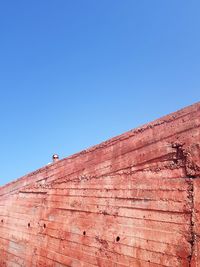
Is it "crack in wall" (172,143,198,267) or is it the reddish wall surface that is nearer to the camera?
"crack in wall" (172,143,198,267)

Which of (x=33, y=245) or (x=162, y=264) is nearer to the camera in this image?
(x=162, y=264)

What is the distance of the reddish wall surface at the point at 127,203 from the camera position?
3.41m

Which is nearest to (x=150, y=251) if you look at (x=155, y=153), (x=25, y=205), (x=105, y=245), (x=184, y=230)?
(x=184, y=230)

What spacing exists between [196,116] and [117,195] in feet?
5.44

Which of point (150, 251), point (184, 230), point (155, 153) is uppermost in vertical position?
point (155, 153)

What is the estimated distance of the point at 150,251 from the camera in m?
3.55

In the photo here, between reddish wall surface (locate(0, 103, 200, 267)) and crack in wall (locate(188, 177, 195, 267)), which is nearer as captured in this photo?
crack in wall (locate(188, 177, 195, 267))

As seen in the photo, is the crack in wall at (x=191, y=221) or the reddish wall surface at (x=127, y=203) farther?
the reddish wall surface at (x=127, y=203)

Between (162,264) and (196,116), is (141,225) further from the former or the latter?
(196,116)

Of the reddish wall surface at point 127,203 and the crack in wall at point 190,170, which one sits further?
the reddish wall surface at point 127,203

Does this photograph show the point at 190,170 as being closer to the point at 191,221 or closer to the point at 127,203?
the point at 191,221

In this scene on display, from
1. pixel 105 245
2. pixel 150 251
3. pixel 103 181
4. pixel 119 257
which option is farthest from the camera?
pixel 103 181

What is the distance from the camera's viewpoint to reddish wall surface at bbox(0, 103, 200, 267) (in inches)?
134

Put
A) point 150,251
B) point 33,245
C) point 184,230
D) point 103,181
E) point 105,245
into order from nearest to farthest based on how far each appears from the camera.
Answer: point 184,230, point 150,251, point 105,245, point 103,181, point 33,245
